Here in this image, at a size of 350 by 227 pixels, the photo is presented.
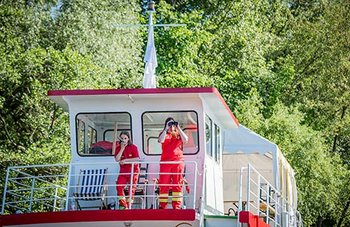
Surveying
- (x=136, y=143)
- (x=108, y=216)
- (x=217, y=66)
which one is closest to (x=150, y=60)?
(x=136, y=143)

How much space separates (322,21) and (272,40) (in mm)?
2373

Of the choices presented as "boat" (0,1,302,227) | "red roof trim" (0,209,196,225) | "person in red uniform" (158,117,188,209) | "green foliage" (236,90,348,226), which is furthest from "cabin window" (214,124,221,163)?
"green foliage" (236,90,348,226)

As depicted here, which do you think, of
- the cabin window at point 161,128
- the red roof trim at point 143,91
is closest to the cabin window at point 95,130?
the cabin window at point 161,128

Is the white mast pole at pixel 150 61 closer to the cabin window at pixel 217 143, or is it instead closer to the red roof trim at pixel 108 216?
the cabin window at pixel 217 143

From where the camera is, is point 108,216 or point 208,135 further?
point 208,135

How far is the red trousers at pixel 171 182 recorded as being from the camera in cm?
1722

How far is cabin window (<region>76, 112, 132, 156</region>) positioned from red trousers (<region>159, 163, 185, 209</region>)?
62.2 inches

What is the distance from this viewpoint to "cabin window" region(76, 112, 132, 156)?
18.9 metres

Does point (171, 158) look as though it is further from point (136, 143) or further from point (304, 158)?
point (304, 158)

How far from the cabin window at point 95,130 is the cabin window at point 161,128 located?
0.47 meters

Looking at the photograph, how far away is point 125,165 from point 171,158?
858mm

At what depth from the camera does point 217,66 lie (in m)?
41.0

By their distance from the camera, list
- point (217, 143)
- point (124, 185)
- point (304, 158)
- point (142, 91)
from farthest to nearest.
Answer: point (304, 158) → point (217, 143) → point (142, 91) → point (124, 185)

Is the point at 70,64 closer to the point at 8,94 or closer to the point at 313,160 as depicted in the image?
the point at 8,94
